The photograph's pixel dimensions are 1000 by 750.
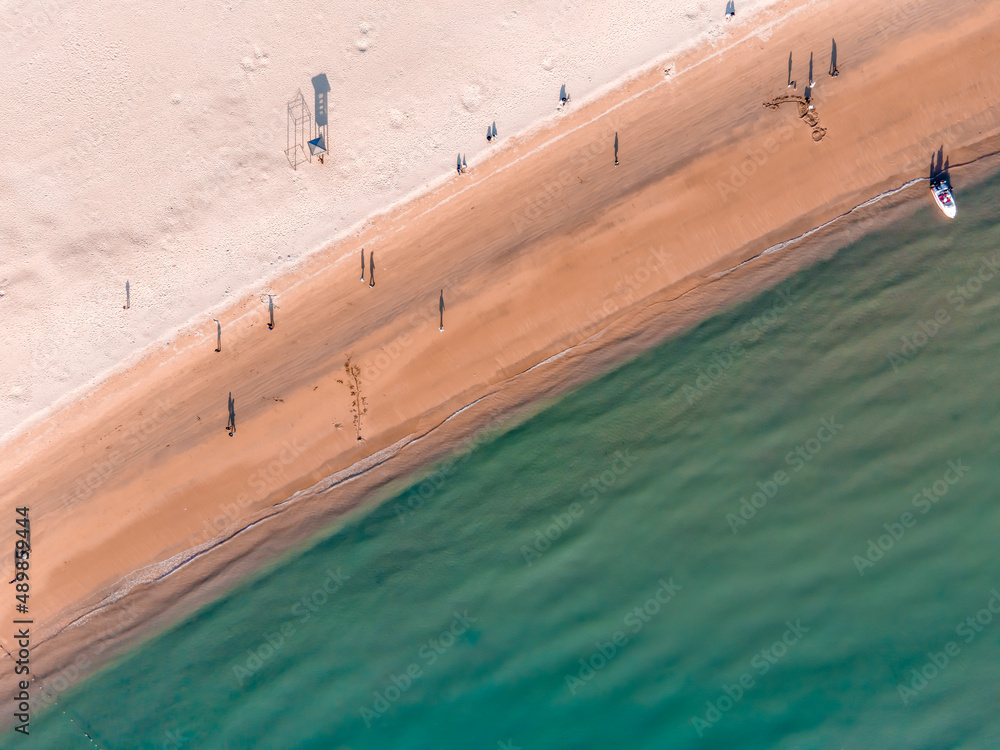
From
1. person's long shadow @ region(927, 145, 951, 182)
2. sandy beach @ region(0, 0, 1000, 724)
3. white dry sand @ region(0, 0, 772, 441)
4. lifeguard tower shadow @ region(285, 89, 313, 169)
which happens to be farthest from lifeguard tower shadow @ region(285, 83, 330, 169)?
person's long shadow @ region(927, 145, 951, 182)

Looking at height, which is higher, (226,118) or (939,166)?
(226,118)

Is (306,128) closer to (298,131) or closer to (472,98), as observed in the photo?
(298,131)

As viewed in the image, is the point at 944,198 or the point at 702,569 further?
the point at 702,569

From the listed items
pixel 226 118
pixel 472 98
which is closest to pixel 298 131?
pixel 226 118

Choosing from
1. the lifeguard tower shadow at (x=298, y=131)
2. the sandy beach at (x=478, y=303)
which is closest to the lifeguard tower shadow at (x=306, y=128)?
the lifeguard tower shadow at (x=298, y=131)

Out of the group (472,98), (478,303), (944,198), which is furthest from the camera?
(478,303)

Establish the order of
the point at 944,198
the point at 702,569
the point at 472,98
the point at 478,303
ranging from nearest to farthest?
the point at 944,198 → the point at 472,98 → the point at 702,569 → the point at 478,303

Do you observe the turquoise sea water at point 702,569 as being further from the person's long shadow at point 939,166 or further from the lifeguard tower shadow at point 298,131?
the lifeguard tower shadow at point 298,131

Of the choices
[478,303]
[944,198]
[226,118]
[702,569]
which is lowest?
[702,569]
